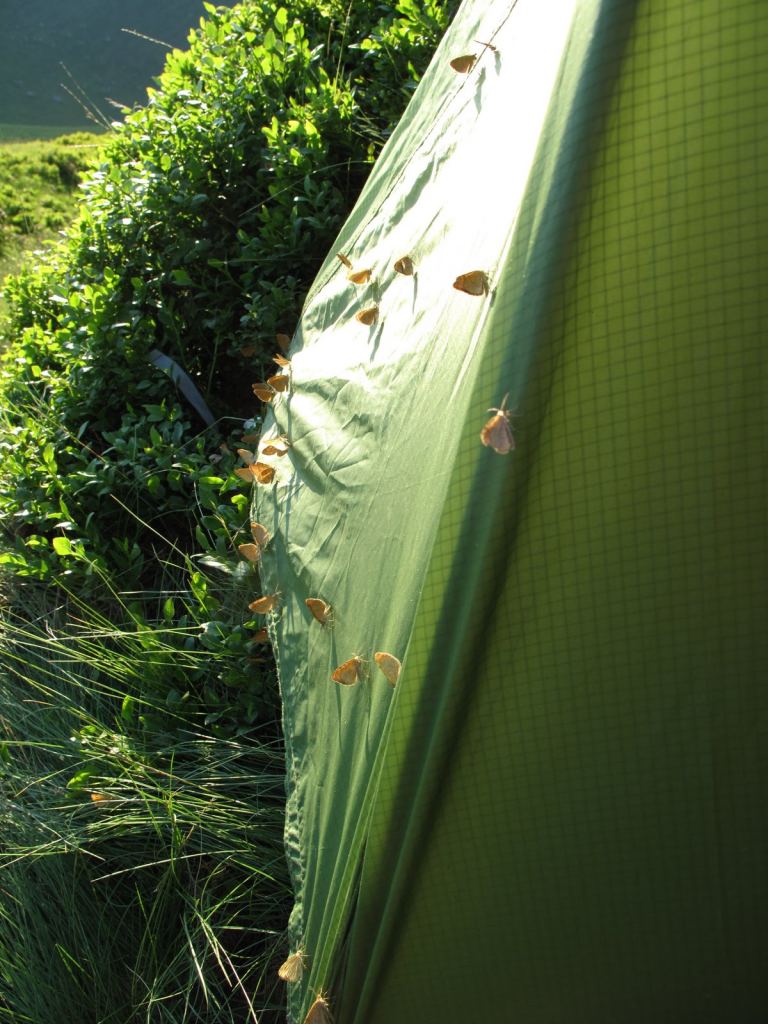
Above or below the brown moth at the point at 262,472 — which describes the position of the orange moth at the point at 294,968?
below

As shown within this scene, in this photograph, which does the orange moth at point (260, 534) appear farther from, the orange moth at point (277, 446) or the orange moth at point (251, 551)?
the orange moth at point (277, 446)

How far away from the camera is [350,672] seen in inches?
60.4

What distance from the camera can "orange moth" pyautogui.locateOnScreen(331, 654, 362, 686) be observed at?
152cm

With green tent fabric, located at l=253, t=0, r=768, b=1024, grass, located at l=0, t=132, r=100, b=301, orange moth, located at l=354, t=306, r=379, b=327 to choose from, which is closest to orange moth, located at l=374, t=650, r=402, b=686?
green tent fabric, located at l=253, t=0, r=768, b=1024

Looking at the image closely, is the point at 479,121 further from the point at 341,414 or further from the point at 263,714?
the point at 263,714

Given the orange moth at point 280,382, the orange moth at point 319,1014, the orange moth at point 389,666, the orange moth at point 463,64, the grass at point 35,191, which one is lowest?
the orange moth at point 319,1014

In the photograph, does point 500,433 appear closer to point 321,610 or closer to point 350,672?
point 350,672

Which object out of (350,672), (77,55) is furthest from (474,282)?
(77,55)

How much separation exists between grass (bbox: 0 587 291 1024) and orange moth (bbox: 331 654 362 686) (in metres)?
0.60

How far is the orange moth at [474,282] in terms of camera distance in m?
1.24

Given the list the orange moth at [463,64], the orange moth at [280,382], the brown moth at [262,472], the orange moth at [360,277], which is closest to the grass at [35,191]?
the orange moth at [280,382]

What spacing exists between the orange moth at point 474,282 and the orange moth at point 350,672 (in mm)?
604

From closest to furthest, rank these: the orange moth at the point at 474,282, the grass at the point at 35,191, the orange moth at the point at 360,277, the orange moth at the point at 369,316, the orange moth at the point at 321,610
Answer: the orange moth at the point at 474,282 → the orange moth at the point at 321,610 → the orange moth at the point at 369,316 → the orange moth at the point at 360,277 → the grass at the point at 35,191

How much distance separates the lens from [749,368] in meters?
1.06
